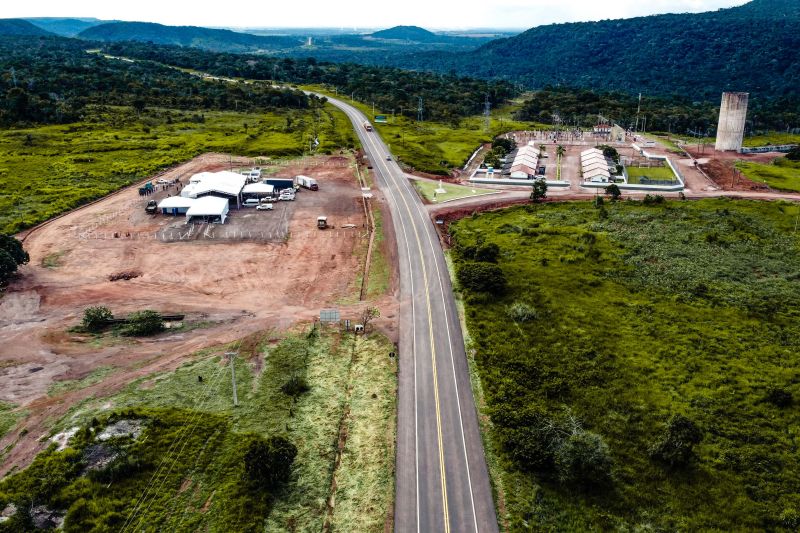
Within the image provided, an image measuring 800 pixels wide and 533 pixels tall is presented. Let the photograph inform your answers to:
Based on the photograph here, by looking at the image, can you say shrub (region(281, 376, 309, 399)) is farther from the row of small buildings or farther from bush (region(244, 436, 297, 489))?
the row of small buildings

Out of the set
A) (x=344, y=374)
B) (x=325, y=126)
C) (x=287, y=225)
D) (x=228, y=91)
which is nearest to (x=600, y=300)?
(x=344, y=374)

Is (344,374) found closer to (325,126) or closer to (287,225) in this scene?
(287,225)

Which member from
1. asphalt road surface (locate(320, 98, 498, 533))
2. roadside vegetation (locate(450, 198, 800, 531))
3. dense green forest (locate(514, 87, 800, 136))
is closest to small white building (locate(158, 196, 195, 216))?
asphalt road surface (locate(320, 98, 498, 533))

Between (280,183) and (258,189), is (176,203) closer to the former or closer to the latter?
(258,189)

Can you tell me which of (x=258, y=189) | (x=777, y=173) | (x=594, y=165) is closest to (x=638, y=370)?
(x=258, y=189)

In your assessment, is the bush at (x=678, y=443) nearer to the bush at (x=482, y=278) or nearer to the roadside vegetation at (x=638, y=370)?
the roadside vegetation at (x=638, y=370)

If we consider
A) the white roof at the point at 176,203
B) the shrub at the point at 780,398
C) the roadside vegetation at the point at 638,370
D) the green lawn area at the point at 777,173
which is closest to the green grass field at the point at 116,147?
the white roof at the point at 176,203

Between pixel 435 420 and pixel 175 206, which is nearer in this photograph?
pixel 435 420
